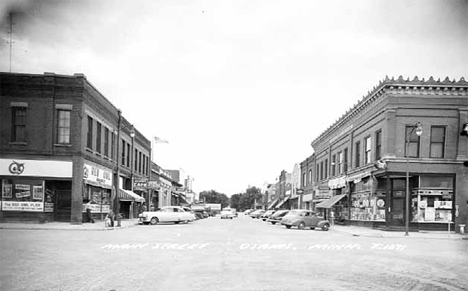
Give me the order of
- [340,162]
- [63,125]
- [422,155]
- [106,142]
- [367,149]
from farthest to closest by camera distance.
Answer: [340,162], [106,142], [367,149], [422,155], [63,125]

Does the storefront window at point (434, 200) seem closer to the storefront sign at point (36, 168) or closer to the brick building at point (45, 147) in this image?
the brick building at point (45, 147)

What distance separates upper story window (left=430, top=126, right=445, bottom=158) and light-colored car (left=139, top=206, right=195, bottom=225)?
1987cm

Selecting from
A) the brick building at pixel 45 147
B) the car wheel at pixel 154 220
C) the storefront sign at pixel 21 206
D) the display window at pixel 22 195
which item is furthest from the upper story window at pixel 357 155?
the storefront sign at pixel 21 206

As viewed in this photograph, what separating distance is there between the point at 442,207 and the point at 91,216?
24.4m

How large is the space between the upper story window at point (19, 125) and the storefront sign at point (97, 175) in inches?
181

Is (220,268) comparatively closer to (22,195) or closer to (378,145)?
(22,195)

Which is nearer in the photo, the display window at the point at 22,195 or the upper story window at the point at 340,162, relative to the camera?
the display window at the point at 22,195

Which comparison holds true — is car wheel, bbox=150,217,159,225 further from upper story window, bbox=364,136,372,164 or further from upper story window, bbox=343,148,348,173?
upper story window, bbox=343,148,348,173

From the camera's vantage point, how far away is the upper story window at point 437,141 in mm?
34125

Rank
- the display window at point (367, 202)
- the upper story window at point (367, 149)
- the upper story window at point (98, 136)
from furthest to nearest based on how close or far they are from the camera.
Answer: the upper story window at point (367, 149), the upper story window at point (98, 136), the display window at point (367, 202)

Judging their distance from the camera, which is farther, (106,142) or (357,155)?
(357,155)

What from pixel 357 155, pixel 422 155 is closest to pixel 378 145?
pixel 422 155

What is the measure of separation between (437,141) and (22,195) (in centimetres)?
2810

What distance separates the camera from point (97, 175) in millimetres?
37906
